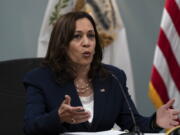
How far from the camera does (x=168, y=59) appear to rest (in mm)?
3428

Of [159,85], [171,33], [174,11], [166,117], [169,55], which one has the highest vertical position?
[174,11]

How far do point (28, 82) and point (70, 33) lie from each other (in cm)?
28

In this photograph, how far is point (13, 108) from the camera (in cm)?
231

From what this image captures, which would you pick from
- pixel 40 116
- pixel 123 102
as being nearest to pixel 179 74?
pixel 123 102

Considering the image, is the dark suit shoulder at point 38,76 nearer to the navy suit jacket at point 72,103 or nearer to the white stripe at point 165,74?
the navy suit jacket at point 72,103

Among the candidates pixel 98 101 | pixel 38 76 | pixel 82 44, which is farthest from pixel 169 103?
pixel 38 76

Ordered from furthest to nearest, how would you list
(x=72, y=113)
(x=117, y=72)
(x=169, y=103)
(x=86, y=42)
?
(x=117, y=72)
(x=86, y=42)
(x=169, y=103)
(x=72, y=113)

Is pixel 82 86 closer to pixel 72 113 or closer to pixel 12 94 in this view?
pixel 12 94

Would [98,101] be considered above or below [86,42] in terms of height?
below

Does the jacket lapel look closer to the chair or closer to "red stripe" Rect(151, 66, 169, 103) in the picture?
the chair

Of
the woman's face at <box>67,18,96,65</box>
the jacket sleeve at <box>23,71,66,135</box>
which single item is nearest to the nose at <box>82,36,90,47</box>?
the woman's face at <box>67,18,96,65</box>

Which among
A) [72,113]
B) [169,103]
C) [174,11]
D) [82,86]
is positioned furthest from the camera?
[174,11]

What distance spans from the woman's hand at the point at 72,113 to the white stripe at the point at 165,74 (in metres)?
1.73

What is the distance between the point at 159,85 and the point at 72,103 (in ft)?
4.74
